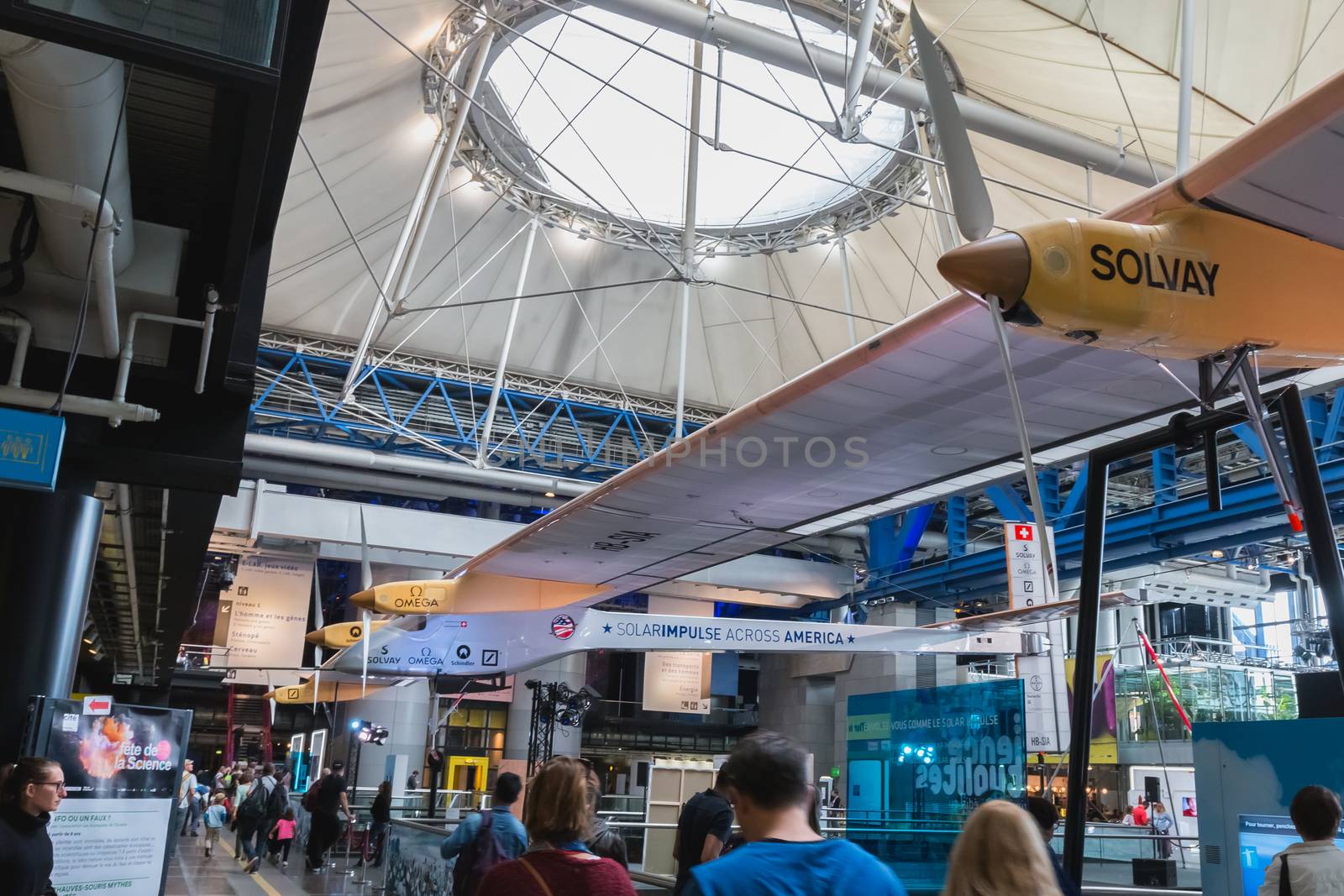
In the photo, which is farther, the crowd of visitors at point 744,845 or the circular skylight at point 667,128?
the circular skylight at point 667,128

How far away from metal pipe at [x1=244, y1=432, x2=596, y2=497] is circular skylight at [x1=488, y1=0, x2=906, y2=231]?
18.3ft

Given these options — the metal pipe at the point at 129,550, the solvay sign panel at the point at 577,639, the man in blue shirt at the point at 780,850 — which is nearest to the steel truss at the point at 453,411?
the metal pipe at the point at 129,550

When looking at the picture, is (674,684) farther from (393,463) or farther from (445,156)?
(445,156)

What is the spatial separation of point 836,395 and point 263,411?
16.9 meters

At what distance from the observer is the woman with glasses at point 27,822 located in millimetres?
3439

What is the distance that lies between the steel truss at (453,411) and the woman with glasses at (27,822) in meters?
17.0

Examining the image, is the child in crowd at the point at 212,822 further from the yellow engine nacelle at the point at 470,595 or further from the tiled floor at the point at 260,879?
the yellow engine nacelle at the point at 470,595

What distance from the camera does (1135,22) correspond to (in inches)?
419

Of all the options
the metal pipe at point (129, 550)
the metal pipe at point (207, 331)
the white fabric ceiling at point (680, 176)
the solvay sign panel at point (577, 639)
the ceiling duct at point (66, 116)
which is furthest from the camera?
the solvay sign panel at point (577, 639)

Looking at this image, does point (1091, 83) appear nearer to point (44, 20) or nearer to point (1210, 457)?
point (1210, 457)

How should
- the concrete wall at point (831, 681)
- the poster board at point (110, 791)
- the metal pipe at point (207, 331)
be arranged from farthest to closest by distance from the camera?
the concrete wall at point (831, 681) < the metal pipe at point (207, 331) < the poster board at point (110, 791)

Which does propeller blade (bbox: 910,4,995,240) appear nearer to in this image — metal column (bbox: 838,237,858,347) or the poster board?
the poster board

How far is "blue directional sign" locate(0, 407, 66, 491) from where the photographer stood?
4.82 m

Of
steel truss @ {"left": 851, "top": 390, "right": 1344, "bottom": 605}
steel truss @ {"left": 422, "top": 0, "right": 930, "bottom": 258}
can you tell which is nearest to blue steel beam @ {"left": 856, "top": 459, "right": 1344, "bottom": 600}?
steel truss @ {"left": 851, "top": 390, "right": 1344, "bottom": 605}
